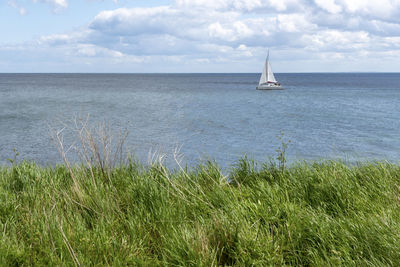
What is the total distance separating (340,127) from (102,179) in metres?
29.0

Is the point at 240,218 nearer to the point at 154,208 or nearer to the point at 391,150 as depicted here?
the point at 154,208

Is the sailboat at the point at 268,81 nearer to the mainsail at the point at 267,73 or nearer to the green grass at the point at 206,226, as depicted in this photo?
the mainsail at the point at 267,73

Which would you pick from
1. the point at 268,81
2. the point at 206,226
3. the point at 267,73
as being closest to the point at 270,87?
the point at 268,81

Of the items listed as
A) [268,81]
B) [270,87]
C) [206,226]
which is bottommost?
[270,87]

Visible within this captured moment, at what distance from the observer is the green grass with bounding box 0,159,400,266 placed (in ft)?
12.1

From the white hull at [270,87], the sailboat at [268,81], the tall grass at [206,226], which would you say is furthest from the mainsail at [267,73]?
the tall grass at [206,226]

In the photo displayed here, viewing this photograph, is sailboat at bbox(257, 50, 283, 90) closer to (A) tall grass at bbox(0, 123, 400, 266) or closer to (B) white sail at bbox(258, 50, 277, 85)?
(B) white sail at bbox(258, 50, 277, 85)

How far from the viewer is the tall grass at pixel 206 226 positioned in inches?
145

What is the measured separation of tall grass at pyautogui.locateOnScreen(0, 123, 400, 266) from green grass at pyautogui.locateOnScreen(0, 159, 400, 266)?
0.04 ft

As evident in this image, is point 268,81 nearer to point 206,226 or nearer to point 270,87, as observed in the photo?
point 270,87

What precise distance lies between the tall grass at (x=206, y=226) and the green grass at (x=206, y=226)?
1 cm

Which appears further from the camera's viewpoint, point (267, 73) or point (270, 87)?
point (267, 73)

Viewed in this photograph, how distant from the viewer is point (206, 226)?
4219 millimetres

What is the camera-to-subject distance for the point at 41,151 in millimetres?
21297
